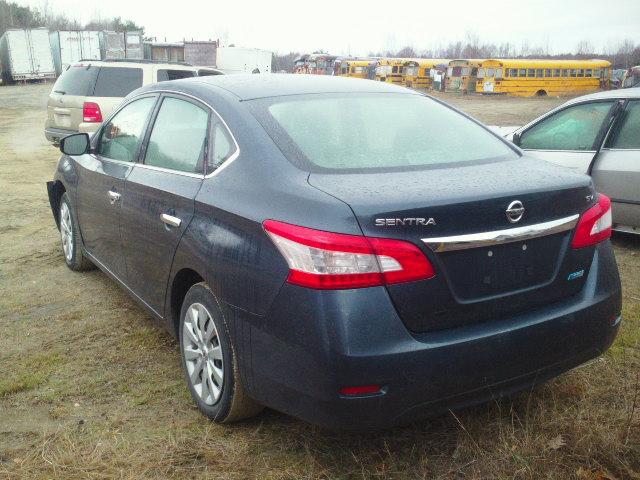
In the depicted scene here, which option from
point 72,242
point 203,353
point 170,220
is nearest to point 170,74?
point 72,242

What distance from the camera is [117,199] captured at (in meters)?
4.15

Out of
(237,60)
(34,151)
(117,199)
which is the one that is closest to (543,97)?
(237,60)

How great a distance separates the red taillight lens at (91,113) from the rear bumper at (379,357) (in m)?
9.51

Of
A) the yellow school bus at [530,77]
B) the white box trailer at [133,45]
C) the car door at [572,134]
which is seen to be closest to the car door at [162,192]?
the car door at [572,134]

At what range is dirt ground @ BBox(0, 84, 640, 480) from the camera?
281 cm

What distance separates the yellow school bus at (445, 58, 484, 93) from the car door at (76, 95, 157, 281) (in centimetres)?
3704

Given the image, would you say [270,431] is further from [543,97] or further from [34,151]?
[543,97]

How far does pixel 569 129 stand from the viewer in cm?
655

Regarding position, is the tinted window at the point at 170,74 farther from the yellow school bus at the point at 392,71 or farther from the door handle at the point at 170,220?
the yellow school bus at the point at 392,71

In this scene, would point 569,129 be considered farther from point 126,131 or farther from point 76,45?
point 76,45

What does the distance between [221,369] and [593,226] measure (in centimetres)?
178

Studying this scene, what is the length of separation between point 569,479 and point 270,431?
1321 millimetres

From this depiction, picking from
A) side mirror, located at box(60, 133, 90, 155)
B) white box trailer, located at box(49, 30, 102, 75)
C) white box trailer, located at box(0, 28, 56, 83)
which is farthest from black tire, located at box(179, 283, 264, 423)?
white box trailer, located at box(0, 28, 56, 83)

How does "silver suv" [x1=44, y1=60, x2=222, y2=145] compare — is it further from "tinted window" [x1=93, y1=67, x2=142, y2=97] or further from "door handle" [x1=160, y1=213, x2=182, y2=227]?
"door handle" [x1=160, y1=213, x2=182, y2=227]
